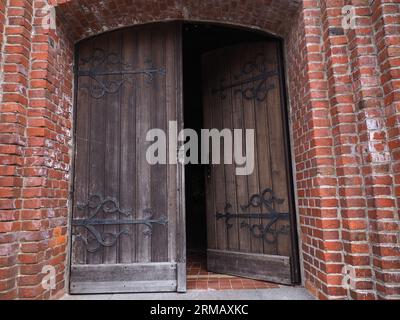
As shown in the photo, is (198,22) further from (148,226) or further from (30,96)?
(148,226)

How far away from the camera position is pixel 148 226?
2504mm

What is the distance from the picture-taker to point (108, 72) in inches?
107

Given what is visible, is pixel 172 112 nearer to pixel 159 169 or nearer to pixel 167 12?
pixel 159 169

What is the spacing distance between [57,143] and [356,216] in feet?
8.20

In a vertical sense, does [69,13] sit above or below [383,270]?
above

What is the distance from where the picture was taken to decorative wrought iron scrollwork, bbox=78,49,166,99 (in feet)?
8.84

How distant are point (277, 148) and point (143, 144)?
52.2 inches

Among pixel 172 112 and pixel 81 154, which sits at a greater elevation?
pixel 172 112

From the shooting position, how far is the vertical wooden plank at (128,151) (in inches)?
98.1

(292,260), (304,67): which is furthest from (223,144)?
(292,260)

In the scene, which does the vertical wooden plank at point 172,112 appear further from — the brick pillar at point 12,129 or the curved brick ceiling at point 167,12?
the brick pillar at point 12,129

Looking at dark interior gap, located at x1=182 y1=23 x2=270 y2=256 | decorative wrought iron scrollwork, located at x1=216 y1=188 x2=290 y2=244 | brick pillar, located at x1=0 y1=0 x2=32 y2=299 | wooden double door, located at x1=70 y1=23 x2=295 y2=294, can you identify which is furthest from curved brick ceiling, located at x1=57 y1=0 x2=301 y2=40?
decorative wrought iron scrollwork, located at x1=216 y1=188 x2=290 y2=244

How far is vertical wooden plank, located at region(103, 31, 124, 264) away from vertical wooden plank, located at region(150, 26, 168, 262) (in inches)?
13.5

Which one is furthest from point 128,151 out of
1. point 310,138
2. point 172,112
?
point 310,138
